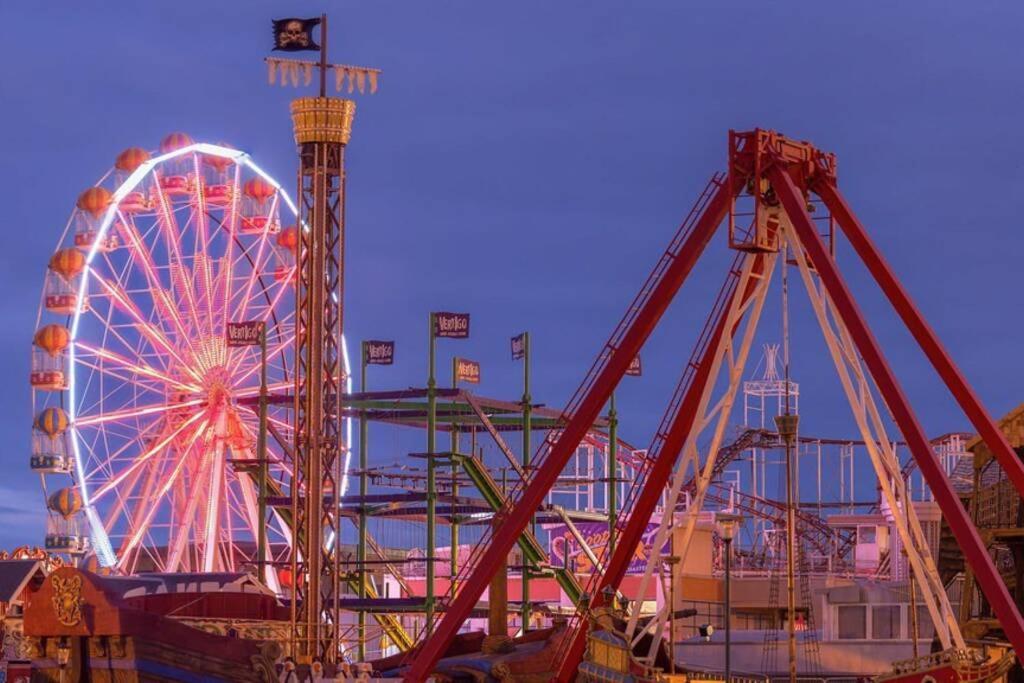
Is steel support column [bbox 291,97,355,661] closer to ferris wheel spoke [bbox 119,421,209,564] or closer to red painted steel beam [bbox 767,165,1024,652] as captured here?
red painted steel beam [bbox 767,165,1024,652]

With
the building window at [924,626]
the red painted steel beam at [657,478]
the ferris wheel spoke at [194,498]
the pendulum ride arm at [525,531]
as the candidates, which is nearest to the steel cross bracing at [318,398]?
the red painted steel beam at [657,478]

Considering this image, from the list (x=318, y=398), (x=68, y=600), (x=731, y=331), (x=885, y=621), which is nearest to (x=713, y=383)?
(x=731, y=331)

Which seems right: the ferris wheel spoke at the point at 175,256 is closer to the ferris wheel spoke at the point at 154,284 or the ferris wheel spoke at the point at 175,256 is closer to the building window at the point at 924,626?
the ferris wheel spoke at the point at 154,284

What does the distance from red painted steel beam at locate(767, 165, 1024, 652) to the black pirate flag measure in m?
10.4

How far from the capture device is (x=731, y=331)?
3450 cm

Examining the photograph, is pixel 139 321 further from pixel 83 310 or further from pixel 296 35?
pixel 296 35

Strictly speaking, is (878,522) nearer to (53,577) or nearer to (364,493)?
(364,493)

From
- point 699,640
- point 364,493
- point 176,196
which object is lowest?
point 699,640

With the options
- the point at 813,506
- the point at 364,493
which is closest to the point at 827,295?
the point at 364,493

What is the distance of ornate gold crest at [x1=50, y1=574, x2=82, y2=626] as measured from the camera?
37125 millimetres

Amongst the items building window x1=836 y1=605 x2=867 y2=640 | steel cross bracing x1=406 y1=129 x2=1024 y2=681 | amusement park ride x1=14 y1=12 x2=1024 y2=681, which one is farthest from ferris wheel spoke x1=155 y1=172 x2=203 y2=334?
steel cross bracing x1=406 y1=129 x2=1024 y2=681

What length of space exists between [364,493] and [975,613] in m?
20.8

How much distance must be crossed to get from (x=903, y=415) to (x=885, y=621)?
19704 mm

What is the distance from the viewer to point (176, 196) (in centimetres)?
6500
